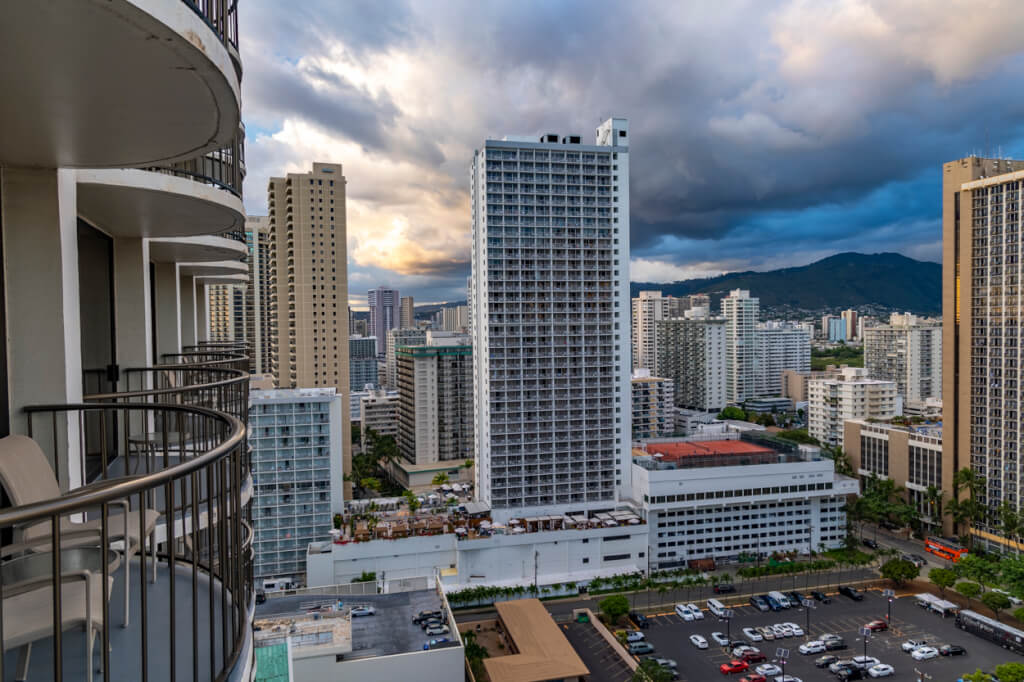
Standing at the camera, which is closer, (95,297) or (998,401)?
(95,297)

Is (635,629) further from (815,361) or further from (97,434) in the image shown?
(815,361)

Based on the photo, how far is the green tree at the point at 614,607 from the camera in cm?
1930

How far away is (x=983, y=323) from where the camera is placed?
2528 centimetres

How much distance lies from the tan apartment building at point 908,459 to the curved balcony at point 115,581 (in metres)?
31.2

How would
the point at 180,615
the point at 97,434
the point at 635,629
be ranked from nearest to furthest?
1. the point at 180,615
2. the point at 97,434
3. the point at 635,629

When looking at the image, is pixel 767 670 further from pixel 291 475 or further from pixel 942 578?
pixel 291 475

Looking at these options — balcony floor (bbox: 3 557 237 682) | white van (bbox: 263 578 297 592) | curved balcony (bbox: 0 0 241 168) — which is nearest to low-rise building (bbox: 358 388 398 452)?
white van (bbox: 263 578 297 592)

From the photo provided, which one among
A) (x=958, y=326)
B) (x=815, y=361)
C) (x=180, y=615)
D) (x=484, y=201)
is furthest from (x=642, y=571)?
(x=815, y=361)

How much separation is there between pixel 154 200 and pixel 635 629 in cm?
1960

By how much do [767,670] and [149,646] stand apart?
18246 millimetres

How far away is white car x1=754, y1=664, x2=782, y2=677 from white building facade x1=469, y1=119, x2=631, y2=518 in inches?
362

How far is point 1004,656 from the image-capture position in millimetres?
17531

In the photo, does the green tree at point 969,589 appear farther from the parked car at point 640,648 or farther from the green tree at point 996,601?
the parked car at point 640,648

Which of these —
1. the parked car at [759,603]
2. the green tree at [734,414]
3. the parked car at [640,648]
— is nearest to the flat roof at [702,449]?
the parked car at [759,603]
